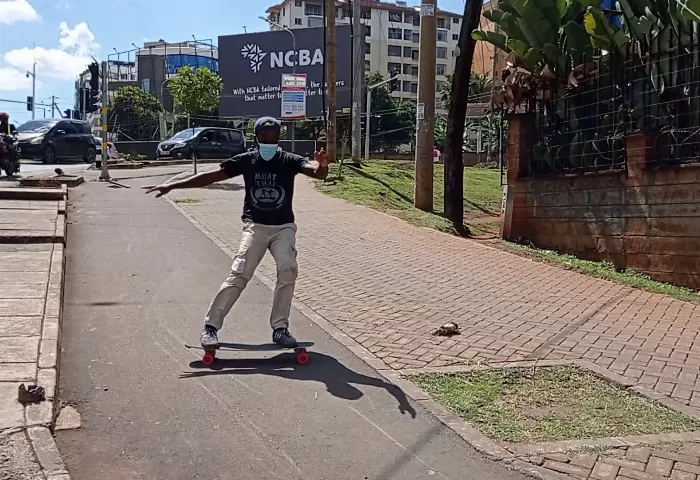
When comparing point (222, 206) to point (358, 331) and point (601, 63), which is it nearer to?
point (601, 63)

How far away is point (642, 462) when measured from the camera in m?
4.23

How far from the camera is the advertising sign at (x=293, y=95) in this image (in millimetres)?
23766

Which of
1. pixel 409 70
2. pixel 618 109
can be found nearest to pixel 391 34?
pixel 409 70

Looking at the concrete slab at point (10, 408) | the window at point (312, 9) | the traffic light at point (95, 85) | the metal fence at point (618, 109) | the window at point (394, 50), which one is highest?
the window at point (312, 9)

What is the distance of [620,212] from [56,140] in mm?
22103

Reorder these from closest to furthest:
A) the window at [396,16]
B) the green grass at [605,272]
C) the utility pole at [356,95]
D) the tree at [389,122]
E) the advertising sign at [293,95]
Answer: the green grass at [605,272]
the advertising sign at [293,95]
the utility pole at [356,95]
the tree at [389,122]
the window at [396,16]

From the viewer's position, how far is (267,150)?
6043 mm

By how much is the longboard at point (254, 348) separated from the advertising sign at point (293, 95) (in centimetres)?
1811

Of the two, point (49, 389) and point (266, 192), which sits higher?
point (266, 192)

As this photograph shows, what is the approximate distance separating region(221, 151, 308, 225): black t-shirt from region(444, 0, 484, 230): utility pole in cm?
942

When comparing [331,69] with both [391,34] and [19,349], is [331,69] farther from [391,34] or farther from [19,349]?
[391,34]

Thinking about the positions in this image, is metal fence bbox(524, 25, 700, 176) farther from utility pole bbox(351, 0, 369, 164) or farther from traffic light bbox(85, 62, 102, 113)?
traffic light bbox(85, 62, 102, 113)

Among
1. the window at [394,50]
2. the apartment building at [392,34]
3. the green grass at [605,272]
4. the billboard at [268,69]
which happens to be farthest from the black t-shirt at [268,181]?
the window at [394,50]

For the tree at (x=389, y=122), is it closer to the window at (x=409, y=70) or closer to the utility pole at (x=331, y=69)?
the window at (x=409, y=70)
